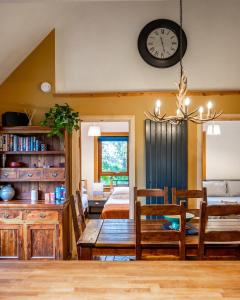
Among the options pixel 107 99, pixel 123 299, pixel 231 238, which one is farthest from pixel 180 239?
pixel 107 99

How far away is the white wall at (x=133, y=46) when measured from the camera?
4.47m

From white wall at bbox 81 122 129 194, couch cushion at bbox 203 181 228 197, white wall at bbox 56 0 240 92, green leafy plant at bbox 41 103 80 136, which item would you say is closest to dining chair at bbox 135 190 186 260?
green leafy plant at bbox 41 103 80 136

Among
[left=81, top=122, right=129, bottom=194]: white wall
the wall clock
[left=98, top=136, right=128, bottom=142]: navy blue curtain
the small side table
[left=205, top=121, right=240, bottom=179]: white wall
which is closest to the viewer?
the wall clock

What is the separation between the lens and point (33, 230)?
4.12m

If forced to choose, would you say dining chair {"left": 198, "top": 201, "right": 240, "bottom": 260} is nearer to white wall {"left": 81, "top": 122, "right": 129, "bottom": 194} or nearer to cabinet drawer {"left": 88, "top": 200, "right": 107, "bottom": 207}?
cabinet drawer {"left": 88, "top": 200, "right": 107, "bottom": 207}

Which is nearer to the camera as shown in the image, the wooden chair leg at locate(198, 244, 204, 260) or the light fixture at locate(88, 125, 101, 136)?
the wooden chair leg at locate(198, 244, 204, 260)

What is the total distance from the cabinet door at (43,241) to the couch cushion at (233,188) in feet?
15.3

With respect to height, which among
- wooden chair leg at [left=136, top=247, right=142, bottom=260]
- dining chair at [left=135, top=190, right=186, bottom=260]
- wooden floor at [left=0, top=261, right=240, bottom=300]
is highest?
dining chair at [left=135, top=190, right=186, bottom=260]

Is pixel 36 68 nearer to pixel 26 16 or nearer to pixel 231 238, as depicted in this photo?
pixel 26 16

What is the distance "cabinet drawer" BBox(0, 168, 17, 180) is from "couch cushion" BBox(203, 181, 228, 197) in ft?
15.1

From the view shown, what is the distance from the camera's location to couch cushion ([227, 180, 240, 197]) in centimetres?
731

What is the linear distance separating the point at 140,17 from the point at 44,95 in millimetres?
1785

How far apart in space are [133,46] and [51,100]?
4.68 feet

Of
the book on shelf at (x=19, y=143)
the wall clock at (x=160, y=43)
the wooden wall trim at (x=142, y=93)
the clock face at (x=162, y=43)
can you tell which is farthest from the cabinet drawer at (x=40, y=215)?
the clock face at (x=162, y=43)
